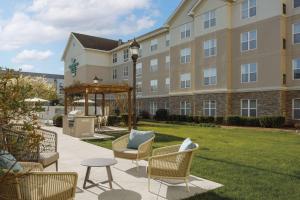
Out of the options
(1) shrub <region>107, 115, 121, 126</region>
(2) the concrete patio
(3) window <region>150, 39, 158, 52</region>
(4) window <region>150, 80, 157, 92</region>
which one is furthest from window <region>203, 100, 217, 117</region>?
(2) the concrete patio

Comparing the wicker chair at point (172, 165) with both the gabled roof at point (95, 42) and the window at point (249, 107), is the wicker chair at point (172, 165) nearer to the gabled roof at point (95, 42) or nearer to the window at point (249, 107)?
the window at point (249, 107)

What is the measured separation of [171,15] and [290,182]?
2791 cm

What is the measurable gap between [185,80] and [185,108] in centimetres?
294

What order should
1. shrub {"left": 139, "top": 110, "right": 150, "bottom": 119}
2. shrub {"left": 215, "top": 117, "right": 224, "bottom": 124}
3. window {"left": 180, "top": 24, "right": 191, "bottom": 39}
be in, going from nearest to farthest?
shrub {"left": 215, "top": 117, "right": 224, "bottom": 124}, window {"left": 180, "top": 24, "right": 191, "bottom": 39}, shrub {"left": 139, "top": 110, "right": 150, "bottom": 119}

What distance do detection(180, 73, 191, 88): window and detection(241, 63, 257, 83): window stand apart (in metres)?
6.61

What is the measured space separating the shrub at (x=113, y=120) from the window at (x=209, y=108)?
28.3 ft

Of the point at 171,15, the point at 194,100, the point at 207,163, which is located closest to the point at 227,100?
the point at 194,100

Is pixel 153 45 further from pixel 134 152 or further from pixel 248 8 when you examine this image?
pixel 134 152

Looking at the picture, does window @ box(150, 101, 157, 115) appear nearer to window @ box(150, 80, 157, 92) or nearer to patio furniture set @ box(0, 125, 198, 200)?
window @ box(150, 80, 157, 92)

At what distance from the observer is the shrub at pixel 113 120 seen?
24.0 metres

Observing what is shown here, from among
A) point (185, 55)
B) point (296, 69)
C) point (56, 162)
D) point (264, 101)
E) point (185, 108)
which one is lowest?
point (56, 162)

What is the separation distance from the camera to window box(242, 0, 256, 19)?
81.7 feet

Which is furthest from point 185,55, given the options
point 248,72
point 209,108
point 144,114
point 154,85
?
point 144,114

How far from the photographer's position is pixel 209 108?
28031 millimetres
